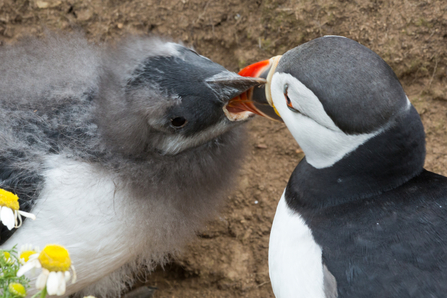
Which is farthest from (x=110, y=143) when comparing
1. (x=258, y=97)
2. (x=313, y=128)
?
(x=313, y=128)

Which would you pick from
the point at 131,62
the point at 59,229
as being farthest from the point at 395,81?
the point at 59,229

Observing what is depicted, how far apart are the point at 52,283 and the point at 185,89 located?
45.7 inches

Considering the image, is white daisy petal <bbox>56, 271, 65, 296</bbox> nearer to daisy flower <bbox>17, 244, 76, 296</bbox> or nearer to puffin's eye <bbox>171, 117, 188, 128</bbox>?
daisy flower <bbox>17, 244, 76, 296</bbox>

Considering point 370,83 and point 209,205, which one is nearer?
point 370,83

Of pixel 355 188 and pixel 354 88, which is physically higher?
pixel 354 88

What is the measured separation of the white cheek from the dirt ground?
1524 mm

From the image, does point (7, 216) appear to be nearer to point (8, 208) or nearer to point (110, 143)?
point (8, 208)

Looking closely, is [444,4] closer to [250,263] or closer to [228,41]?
[228,41]

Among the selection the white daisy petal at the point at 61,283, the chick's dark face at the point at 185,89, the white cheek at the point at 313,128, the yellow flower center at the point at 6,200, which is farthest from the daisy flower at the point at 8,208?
the white cheek at the point at 313,128

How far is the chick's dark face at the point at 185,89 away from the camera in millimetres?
2154

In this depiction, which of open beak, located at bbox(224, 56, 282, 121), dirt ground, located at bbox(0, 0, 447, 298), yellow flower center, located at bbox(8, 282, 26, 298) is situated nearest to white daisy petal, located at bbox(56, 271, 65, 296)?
yellow flower center, located at bbox(8, 282, 26, 298)

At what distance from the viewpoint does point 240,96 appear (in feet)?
7.67

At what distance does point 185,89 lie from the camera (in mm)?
2150

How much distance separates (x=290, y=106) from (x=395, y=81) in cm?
41
